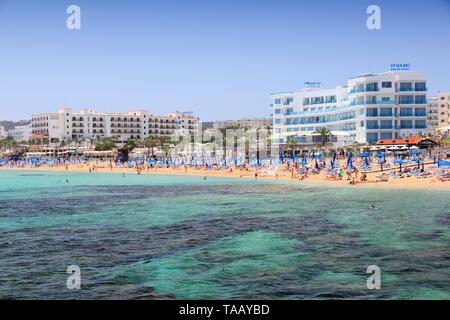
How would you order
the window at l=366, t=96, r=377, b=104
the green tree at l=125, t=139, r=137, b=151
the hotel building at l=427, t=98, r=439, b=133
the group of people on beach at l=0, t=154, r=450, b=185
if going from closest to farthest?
the group of people on beach at l=0, t=154, r=450, b=185 → the window at l=366, t=96, r=377, b=104 → the hotel building at l=427, t=98, r=439, b=133 → the green tree at l=125, t=139, r=137, b=151

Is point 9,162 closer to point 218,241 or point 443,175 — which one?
point 443,175

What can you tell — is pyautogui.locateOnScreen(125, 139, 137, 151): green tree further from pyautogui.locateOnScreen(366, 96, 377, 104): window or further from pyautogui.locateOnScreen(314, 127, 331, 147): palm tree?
pyautogui.locateOnScreen(366, 96, 377, 104): window

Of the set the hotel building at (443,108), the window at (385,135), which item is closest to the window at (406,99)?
the window at (385,135)

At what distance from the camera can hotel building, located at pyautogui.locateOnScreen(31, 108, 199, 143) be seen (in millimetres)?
148000

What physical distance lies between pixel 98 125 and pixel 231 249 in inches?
5378

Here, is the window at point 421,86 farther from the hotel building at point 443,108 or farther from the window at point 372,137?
the hotel building at point 443,108

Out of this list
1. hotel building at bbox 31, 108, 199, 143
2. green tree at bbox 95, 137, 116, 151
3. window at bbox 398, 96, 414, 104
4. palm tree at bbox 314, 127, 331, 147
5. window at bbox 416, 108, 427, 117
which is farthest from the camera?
hotel building at bbox 31, 108, 199, 143

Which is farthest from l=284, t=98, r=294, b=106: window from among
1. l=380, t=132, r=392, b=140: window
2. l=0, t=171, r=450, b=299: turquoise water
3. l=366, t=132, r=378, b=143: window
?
l=0, t=171, r=450, b=299: turquoise water

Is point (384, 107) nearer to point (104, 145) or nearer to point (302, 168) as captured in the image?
point (302, 168)

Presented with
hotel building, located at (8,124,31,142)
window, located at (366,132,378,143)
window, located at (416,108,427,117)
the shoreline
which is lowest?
the shoreline

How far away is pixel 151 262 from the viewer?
57.9ft

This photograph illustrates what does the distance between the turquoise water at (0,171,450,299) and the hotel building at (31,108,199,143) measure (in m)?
116

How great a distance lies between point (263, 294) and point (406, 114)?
220 ft
